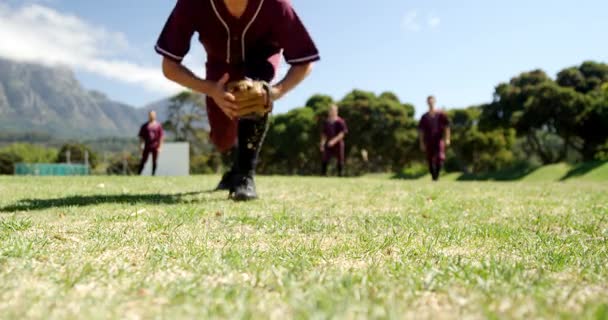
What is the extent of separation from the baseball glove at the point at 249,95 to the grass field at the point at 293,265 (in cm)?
85

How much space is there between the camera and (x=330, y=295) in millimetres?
1467

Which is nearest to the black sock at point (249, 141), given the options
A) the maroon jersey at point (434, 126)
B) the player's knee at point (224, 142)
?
the player's knee at point (224, 142)

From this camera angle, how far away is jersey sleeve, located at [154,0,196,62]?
4098 mm

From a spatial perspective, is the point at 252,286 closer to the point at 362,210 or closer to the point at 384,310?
the point at 384,310

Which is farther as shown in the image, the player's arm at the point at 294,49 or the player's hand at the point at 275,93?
the player's arm at the point at 294,49

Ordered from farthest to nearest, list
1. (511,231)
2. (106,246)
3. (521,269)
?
(511,231) < (106,246) < (521,269)

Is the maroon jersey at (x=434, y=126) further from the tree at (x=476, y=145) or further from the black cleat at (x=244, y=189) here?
the tree at (x=476, y=145)

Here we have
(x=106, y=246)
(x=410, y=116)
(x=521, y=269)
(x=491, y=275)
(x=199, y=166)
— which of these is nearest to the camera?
(x=491, y=275)

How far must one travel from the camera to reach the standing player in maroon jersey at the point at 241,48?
411cm

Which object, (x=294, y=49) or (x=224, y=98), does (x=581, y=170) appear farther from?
(x=224, y=98)

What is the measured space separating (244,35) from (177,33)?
2.24ft

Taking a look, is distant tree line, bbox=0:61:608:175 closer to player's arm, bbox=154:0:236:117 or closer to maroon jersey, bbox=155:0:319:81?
maroon jersey, bbox=155:0:319:81

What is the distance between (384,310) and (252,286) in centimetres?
49

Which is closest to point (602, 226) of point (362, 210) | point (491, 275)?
point (362, 210)
